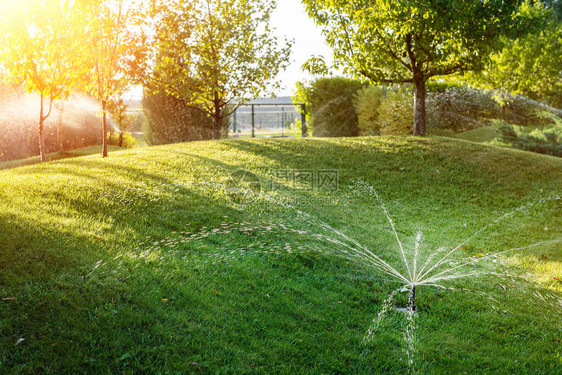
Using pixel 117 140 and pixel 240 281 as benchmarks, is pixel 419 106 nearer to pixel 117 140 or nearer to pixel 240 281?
pixel 240 281

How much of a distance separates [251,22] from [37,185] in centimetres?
967

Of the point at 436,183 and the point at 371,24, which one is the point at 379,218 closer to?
the point at 436,183

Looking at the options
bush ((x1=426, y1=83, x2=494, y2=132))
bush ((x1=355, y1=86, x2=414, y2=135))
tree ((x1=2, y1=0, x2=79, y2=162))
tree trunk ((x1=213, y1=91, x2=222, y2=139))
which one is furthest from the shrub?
tree ((x1=2, y1=0, x2=79, y2=162))

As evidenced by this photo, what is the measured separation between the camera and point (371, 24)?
34.5ft

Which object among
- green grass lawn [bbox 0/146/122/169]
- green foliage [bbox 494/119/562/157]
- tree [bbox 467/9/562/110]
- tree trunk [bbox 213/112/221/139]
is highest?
tree [bbox 467/9/562/110]

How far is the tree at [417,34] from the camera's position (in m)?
9.72

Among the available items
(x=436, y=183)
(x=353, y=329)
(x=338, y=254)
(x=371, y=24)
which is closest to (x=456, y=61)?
(x=371, y=24)

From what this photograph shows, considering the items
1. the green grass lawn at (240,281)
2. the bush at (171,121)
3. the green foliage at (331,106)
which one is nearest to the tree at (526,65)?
the green foliage at (331,106)

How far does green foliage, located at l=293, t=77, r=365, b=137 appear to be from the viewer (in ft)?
59.7

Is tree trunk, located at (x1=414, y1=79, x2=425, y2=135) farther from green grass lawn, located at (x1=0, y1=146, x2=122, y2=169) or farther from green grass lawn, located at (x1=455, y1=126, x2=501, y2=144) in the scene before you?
green grass lawn, located at (x1=0, y1=146, x2=122, y2=169)

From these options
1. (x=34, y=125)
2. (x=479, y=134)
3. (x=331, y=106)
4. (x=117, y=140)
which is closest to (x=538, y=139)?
(x=479, y=134)

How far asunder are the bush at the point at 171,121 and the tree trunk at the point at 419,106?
25.9 ft

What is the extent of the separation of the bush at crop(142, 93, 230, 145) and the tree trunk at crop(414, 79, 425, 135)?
7879mm

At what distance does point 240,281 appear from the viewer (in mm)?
4422
